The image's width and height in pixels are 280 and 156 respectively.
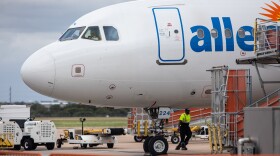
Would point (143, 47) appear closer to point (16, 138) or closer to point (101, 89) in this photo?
point (101, 89)

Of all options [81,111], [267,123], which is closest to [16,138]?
[267,123]

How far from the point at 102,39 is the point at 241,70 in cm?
503

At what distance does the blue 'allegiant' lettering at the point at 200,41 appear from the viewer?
2664cm

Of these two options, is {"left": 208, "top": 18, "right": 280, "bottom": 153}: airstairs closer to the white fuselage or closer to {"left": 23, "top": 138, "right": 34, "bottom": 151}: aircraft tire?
the white fuselage

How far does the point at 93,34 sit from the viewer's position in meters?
26.6

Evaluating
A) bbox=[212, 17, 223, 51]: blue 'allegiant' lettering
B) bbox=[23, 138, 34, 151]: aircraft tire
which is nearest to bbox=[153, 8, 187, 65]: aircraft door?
bbox=[212, 17, 223, 51]: blue 'allegiant' lettering

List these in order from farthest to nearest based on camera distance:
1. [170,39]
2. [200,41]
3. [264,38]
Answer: [200,41] → [170,39] → [264,38]

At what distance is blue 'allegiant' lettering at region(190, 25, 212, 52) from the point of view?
2664 centimetres

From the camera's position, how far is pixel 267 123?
20.3 m

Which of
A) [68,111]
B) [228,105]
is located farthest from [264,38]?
[68,111]

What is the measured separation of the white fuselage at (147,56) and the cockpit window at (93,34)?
16 centimetres

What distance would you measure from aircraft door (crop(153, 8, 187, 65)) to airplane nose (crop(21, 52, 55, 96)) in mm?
3759

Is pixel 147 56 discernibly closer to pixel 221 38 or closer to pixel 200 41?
pixel 200 41

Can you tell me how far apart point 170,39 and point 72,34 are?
3471mm
